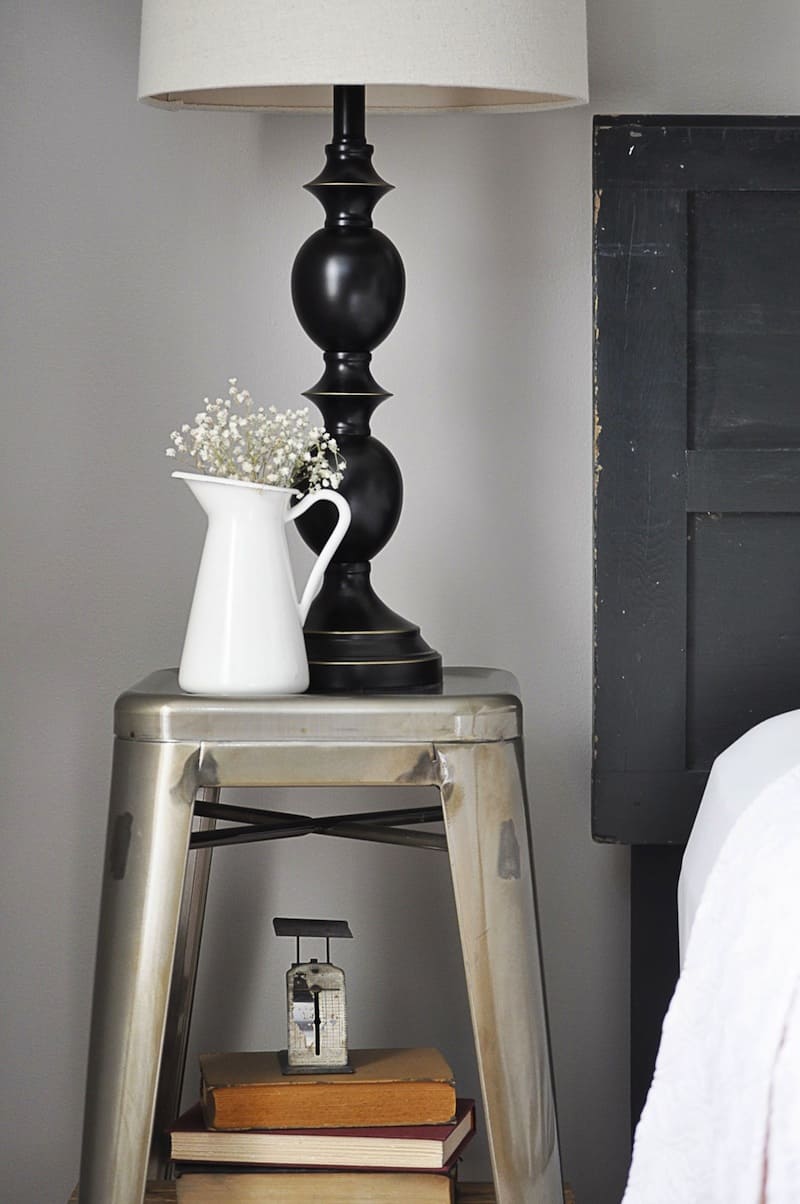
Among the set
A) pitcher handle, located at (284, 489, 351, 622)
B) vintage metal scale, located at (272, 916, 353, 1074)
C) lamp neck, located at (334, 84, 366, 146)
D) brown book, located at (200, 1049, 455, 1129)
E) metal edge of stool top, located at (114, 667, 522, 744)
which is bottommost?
brown book, located at (200, 1049, 455, 1129)

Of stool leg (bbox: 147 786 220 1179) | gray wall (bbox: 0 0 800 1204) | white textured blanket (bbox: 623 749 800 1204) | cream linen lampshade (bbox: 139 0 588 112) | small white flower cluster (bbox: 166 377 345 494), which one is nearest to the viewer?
white textured blanket (bbox: 623 749 800 1204)

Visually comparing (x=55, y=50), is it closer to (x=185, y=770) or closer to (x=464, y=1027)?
(x=185, y=770)

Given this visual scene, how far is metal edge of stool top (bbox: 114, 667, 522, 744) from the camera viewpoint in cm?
123

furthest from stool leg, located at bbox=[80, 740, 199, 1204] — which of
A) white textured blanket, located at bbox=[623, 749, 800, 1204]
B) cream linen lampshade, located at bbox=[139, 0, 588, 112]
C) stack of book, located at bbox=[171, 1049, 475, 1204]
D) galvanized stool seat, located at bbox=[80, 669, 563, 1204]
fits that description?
cream linen lampshade, located at bbox=[139, 0, 588, 112]

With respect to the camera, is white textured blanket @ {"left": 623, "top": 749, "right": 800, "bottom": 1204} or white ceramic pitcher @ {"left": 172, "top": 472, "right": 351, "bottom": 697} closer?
white textured blanket @ {"left": 623, "top": 749, "right": 800, "bottom": 1204}

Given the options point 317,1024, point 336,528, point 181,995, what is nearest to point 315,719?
point 336,528

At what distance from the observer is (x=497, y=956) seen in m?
1.25

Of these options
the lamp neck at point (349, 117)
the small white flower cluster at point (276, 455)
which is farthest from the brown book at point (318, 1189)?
the lamp neck at point (349, 117)

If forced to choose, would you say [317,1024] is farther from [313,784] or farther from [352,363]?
[352,363]

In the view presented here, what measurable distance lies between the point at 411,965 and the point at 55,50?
3.64 feet

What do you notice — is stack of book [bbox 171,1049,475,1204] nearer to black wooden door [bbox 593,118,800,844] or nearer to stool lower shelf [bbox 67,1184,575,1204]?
stool lower shelf [bbox 67,1184,575,1204]

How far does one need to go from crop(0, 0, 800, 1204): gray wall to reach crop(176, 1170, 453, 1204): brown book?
349 mm

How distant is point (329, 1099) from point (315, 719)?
0.38 m

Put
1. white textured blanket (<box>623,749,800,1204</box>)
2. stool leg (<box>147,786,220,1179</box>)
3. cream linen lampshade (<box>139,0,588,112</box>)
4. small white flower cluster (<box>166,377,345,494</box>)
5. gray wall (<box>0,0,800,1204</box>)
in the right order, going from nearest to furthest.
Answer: white textured blanket (<box>623,749,800,1204</box>)
cream linen lampshade (<box>139,0,588,112</box>)
small white flower cluster (<box>166,377,345,494</box>)
stool leg (<box>147,786,220,1179</box>)
gray wall (<box>0,0,800,1204</box>)
